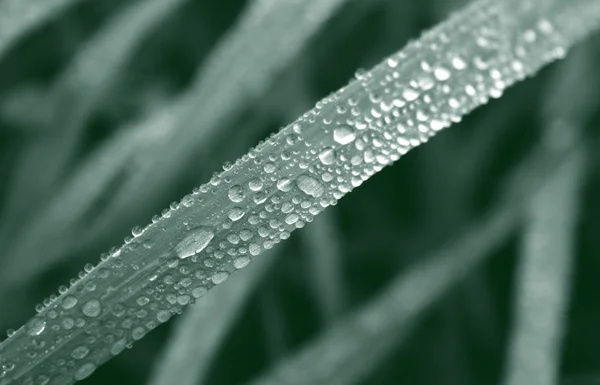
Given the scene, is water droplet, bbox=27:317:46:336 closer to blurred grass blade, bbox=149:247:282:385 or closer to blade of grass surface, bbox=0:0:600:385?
blade of grass surface, bbox=0:0:600:385

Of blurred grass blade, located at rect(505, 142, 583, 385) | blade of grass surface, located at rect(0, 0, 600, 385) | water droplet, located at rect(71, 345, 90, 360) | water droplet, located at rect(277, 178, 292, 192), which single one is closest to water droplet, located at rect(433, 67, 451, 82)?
blade of grass surface, located at rect(0, 0, 600, 385)

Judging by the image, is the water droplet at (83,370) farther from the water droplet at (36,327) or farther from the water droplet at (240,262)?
the water droplet at (240,262)

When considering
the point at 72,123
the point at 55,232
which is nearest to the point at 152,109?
the point at 72,123

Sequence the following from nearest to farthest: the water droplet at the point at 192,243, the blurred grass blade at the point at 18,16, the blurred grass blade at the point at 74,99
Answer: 1. the water droplet at the point at 192,243
2. the blurred grass blade at the point at 18,16
3. the blurred grass blade at the point at 74,99

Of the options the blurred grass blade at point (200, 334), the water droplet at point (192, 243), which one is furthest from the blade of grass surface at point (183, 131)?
the water droplet at point (192, 243)

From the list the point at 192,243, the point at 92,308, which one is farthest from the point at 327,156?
the point at 92,308

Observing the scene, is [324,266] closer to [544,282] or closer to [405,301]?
[405,301]
